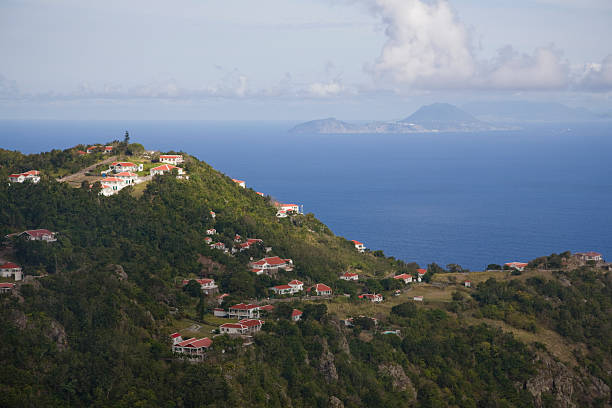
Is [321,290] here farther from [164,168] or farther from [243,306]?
[164,168]

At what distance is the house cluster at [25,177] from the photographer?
5269 centimetres

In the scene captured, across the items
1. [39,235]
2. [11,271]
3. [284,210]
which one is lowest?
[11,271]

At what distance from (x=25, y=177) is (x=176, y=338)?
27.0 m

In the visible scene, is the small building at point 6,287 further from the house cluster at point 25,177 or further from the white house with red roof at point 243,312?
the house cluster at point 25,177

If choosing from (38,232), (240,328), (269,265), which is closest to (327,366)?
(240,328)

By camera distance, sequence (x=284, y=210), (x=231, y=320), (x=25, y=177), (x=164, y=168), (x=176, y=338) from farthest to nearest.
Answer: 1. (x=284, y=210)
2. (x=164, y=168)
3. (x=25, y=177)
4. (x=231, y=320)
5. (x=176, y=338)

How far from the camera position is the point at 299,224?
6088 cm

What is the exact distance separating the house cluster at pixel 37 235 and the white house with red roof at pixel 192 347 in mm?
17284

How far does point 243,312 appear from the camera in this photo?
39250mm

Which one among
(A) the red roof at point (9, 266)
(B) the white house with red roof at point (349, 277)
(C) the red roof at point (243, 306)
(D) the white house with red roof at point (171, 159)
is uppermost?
(D) the white house with red roof at point (171, 159)

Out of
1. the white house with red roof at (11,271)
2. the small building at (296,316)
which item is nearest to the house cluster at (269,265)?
the small building at (296,316)

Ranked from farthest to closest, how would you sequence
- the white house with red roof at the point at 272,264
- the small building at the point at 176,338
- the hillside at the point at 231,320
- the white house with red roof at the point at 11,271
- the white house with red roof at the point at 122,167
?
1. the white house with red roof at the point at 122,167
2. the white house with red roof at the point at 272,264
3. the white house with red roof at the point at 11,271
4. the small building at the point at 176,338
5. the hillside at the point at 231,320

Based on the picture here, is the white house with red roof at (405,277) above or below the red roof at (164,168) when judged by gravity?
below

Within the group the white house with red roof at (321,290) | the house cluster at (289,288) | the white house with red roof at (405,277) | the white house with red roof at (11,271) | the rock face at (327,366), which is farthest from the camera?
the white house with red roof at (405,277)
